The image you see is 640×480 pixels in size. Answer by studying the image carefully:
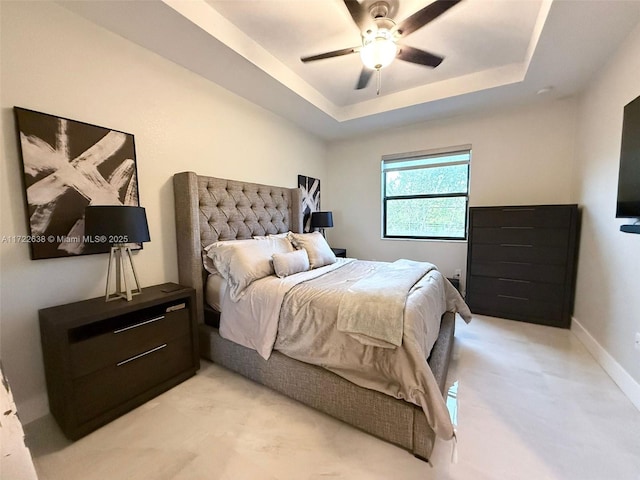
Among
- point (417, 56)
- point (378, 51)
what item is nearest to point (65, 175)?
point (378, 51)

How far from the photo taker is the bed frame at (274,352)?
4.58 feet

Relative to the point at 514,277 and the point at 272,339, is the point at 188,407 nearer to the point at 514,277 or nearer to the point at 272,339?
the point at 272,339

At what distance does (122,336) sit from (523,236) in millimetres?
3715

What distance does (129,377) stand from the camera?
1.68 meters

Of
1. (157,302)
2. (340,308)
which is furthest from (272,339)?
(157,302)

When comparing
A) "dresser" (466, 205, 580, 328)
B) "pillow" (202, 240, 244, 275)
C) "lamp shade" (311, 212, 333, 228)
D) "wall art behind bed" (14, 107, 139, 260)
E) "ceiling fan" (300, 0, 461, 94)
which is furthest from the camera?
"lamp shade" (311, 212, 333, 228)

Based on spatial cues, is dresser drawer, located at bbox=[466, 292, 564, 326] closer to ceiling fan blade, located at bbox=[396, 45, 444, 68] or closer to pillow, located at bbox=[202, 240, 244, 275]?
ceiling fan blade, located at bbox=[396, 45, 444, 68]

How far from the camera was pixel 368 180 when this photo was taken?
415cm

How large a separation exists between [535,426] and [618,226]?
1.64 metres

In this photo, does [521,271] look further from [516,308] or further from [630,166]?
[630,166]

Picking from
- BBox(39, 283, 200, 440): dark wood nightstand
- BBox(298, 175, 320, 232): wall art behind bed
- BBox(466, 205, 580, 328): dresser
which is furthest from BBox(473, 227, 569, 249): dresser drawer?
BBox(39, 283, 200, 440): dark wood nightstand

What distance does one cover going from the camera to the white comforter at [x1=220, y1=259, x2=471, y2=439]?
4.34ft

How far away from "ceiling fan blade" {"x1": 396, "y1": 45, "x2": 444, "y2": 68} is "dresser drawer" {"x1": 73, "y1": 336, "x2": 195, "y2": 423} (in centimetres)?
267

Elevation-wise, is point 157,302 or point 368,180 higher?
point 368,180
